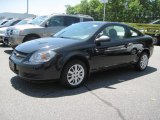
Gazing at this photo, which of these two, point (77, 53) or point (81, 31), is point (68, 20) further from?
point (77, 53)

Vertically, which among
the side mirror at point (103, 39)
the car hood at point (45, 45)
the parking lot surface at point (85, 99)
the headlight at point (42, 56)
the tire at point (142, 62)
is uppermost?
the side mirror at point (103, 39)

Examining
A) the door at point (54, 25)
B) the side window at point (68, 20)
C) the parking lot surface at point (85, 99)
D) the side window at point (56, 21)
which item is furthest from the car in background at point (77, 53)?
the side window at point (68, 20)

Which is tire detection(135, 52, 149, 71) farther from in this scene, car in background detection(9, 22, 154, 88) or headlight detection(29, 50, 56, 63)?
headlight detection(29, 50, 56, 63)

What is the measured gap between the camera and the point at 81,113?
468 cm

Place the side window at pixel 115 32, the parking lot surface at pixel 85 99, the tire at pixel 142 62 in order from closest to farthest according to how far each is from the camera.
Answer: the parking lot surface at pixel 85 99 → the side window at pixel 115 32 → the tire at pixel 142 62

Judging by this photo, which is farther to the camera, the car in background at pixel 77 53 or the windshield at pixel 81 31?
the windshield at pixel 81 31

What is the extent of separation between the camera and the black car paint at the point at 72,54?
5.66 metres

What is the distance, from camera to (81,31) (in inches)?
275

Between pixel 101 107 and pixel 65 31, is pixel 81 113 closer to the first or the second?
pixel 101 107

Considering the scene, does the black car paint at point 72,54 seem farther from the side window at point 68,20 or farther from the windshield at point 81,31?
the side window at point 68,20

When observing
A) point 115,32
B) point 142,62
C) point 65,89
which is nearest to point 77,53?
point 65,89

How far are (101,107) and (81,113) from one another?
1.63 feet

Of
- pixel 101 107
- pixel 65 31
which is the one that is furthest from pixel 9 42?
pixel 101 107

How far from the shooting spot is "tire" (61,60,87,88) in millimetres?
5898
